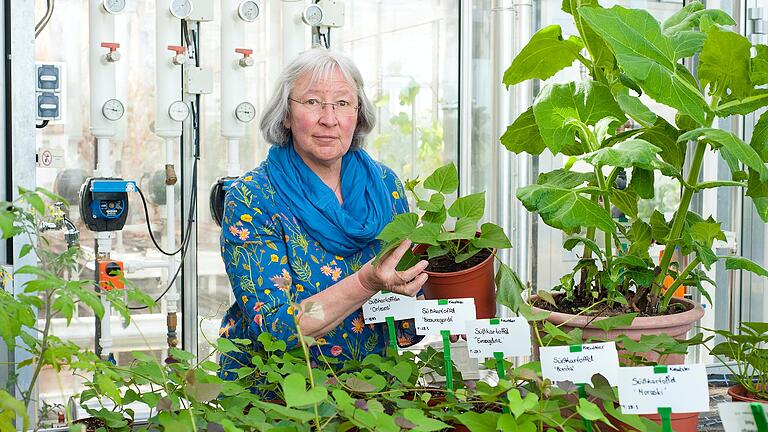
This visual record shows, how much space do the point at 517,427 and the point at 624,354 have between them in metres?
0.33

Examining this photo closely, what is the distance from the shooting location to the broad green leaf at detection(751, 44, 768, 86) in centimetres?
138

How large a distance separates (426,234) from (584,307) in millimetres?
315

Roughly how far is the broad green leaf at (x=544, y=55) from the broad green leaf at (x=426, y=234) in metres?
0.37

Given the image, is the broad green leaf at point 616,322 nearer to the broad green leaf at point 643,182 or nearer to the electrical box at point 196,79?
the broad green leaf at point 643,182

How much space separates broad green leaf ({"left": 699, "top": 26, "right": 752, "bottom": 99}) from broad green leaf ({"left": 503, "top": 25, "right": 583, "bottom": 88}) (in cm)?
28

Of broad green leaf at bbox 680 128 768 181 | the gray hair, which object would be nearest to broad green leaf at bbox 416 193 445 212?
broad green leaf at bbox 680 128 768 181

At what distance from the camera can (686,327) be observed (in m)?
1.48

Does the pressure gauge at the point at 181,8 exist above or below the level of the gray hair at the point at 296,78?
above

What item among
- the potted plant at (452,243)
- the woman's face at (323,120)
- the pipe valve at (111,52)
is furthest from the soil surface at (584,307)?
the pipe valve at (111,52)

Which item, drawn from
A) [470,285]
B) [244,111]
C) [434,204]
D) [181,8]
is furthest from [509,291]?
[181,8]

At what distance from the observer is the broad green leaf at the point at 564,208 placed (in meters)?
1.39

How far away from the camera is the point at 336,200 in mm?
2127

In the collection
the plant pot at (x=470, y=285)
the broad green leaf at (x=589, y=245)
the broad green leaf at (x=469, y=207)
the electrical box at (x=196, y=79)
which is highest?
the electrical box at (x=196, y=79)

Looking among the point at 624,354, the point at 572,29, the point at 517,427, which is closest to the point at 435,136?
the point at 572,29
